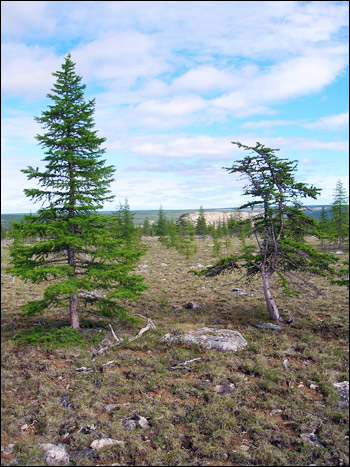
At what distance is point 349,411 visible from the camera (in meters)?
8.66

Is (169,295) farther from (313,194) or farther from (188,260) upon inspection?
(188,260)

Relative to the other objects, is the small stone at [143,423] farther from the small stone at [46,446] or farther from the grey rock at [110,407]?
the small stone at [46,446]

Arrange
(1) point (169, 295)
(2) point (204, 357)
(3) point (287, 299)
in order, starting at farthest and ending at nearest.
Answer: (1) point (169, 295), (3) point (287, 299), (2) point (204, 357)

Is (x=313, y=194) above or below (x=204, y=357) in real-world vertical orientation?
above

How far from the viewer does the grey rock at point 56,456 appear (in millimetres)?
6543

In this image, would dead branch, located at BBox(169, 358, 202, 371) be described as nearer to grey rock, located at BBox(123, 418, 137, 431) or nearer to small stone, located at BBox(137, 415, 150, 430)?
small stone, located at BBox(137, 415, 150, 430)

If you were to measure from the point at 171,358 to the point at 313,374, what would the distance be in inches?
201

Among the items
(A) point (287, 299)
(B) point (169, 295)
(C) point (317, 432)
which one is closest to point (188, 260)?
(B) point (169, 295)

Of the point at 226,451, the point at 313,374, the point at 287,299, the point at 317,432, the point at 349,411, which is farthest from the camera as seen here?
the point at 287,299

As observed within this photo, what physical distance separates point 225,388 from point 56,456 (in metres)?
5.25

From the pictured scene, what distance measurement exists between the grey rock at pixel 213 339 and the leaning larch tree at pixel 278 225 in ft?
11.3

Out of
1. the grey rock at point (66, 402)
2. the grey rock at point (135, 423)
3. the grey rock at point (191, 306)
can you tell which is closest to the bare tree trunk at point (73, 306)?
the grey rock at point (66, 402)

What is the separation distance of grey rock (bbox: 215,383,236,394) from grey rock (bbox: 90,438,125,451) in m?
3.59

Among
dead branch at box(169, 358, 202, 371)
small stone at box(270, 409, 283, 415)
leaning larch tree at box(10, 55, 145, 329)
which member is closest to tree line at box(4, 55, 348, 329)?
leaning larch tree at box(10, 55, 145, 329)
